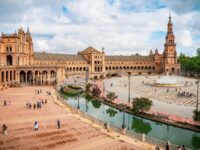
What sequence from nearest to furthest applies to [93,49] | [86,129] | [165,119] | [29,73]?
1. [86,129]
2. [165,119]
3. [29,73]
4. [93,49]

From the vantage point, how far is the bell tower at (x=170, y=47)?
154 meters

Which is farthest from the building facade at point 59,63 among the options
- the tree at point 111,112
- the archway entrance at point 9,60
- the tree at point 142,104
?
Answer: the tree at point 142,104

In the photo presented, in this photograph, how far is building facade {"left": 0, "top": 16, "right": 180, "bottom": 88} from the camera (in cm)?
8231

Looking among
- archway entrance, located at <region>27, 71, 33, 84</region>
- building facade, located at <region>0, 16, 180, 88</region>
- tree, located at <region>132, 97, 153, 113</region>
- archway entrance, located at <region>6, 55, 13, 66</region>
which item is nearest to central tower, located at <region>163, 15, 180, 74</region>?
building facade, located at <region>0, 16, 180, 88</region>

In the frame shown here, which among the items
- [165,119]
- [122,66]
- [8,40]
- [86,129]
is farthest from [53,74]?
[122,66]

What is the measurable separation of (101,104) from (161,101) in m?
12.8

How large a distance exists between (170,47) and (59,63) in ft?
208

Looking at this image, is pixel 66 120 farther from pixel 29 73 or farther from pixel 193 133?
pixel 29 73

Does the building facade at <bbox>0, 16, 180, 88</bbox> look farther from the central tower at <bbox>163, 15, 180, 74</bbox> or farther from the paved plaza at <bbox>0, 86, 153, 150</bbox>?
the paved plaza at <bbox>0, 86, 153, 150</bbox>

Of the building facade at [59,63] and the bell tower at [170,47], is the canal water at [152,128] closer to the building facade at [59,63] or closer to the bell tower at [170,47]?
the building facade at [59,63]

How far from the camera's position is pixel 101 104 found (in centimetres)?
6194

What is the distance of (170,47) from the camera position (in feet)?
507

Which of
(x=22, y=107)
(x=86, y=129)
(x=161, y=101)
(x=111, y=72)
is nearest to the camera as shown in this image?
(x=86, y=129)

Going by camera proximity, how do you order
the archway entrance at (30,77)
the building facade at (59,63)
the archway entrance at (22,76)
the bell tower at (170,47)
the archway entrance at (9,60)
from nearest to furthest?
the building facade at (59,63) → the archway entrance at (9,60) → the archway entrance at (30,77) → the archway entrance at (22,76) → the bell tower at (170,47)
